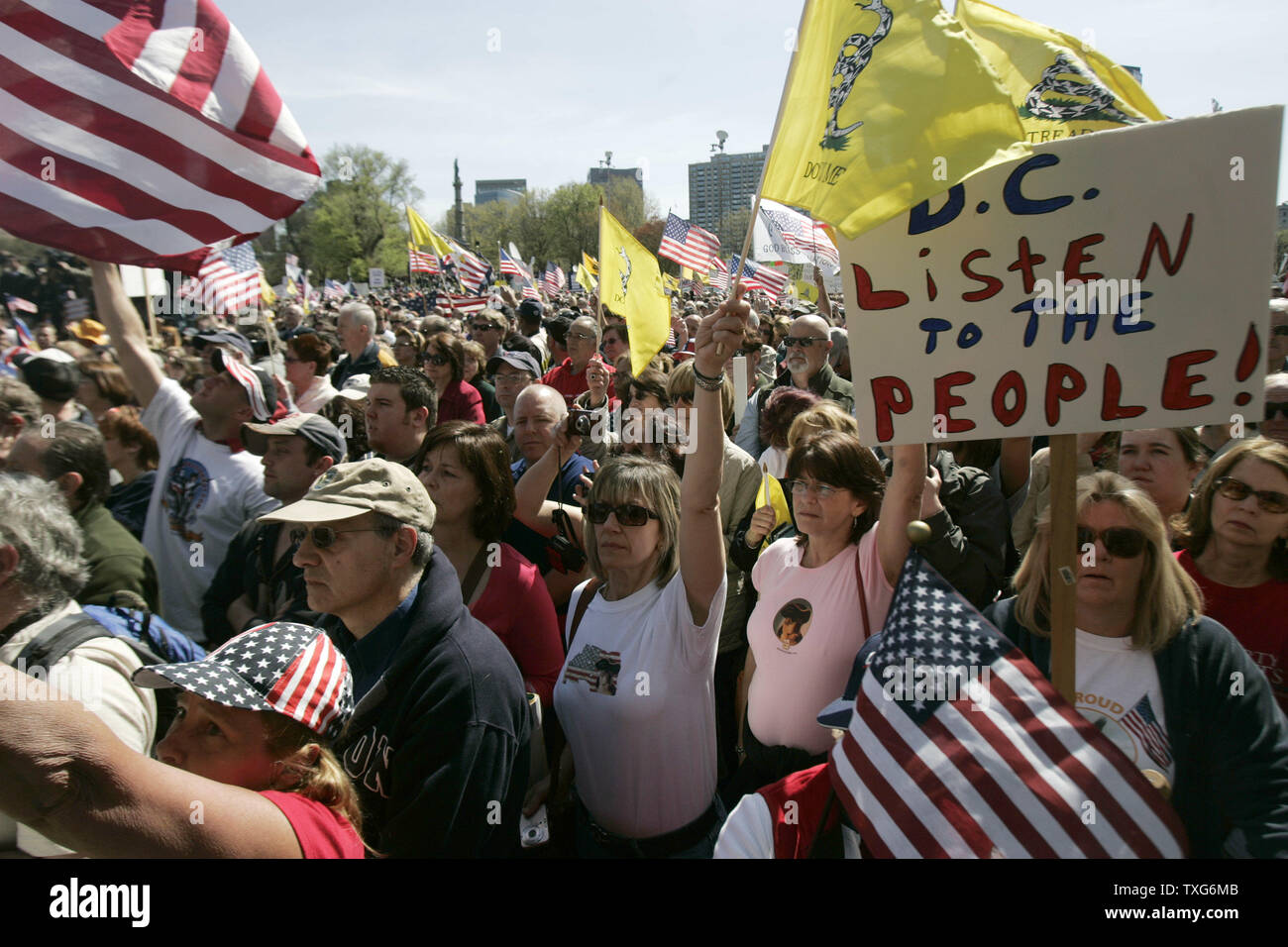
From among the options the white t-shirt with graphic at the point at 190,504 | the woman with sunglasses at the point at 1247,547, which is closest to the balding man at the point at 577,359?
the white t-shirt with graphic at the point at 190,504

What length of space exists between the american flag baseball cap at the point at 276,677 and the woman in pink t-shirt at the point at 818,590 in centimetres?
140

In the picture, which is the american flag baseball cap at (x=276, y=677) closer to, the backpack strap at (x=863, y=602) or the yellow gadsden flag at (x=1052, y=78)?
the backpack strap at (x=863, y=602)

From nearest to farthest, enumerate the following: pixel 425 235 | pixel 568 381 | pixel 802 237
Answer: pixel 568 381, pixel 802 237, pixel 425 235

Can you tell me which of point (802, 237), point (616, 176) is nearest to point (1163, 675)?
point (802, 237)

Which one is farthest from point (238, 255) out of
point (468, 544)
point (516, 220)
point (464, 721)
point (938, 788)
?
point (516, 220)

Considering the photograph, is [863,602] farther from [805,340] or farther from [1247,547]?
[805,340]

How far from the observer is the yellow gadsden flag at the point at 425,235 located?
52.0 ft

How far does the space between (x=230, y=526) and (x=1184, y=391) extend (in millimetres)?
3942

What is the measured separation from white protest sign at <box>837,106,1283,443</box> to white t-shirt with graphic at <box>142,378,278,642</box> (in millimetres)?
3200

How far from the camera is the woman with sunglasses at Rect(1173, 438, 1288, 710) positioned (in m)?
2.80

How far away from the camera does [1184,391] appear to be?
2188 mm

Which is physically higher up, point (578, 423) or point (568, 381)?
point (568, 381)

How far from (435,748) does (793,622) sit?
1307 mm

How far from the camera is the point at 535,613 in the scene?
10.2ft
